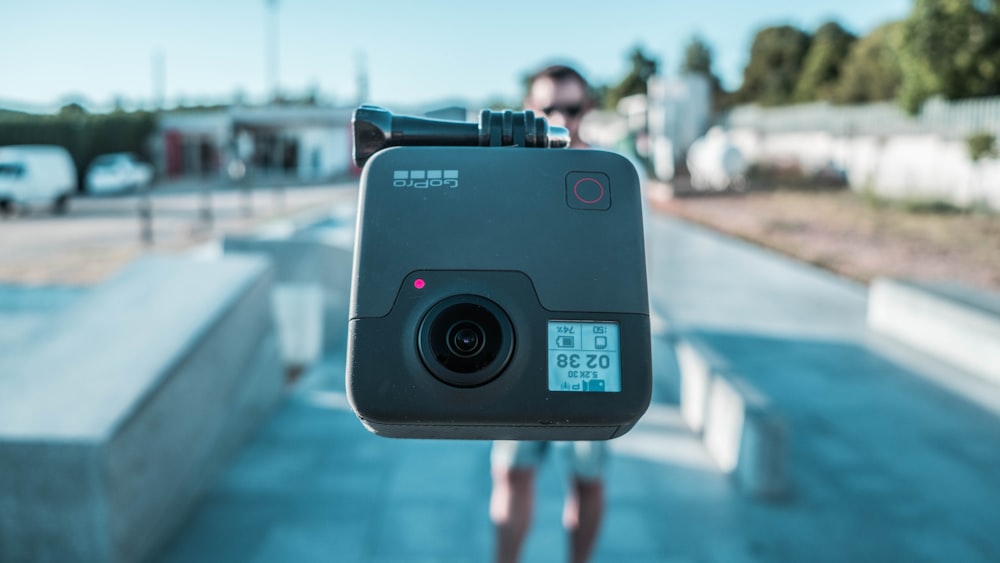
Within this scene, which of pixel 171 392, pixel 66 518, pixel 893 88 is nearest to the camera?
pixel 66 518

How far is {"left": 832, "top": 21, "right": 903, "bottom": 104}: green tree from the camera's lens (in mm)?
37544

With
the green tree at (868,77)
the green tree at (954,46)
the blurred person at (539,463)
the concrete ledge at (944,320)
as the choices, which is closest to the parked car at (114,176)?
the green tree at (954,46)

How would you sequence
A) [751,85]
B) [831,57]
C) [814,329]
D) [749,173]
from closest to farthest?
[814,329] → [749,173] → [831,57] → [751,85]

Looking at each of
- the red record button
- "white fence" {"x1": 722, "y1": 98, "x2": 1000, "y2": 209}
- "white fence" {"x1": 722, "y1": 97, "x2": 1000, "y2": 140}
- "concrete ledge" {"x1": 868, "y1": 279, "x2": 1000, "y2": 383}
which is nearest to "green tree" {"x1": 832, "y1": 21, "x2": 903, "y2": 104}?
"white fence" {"x1": 722, "y1": 97, "x2": 1000, "y2": 140}

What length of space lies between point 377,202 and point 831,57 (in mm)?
50067

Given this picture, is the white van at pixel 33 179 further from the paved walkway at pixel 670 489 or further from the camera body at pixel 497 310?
the camera body at pixel 497 310

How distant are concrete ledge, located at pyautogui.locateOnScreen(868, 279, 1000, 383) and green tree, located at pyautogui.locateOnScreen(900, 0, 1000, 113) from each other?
16610mm

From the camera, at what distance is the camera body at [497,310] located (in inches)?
39.3

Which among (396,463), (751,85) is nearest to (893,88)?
(751,85)

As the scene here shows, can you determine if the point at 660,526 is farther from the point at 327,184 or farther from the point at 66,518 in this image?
the point at 327,184

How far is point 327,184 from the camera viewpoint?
3809 centimetres

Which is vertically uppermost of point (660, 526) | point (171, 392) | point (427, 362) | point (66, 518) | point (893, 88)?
point (893, 88)

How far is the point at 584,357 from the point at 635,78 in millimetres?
38301

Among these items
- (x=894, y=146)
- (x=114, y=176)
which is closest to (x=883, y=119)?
(x=894, y=146)
